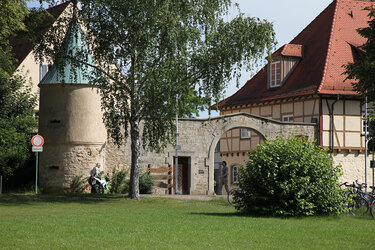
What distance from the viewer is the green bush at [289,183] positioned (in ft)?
53.4

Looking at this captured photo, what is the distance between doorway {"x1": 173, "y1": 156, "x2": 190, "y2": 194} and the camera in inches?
1171

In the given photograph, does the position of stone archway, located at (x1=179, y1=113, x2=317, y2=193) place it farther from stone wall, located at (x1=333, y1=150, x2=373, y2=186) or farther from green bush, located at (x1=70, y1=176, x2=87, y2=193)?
stone wall, located at (x1=333, y1=150, x2=373, y2=186)

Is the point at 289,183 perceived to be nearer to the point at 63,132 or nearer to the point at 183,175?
the point at 63,132

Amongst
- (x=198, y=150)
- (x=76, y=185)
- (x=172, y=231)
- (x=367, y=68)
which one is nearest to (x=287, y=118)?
(x=198, y=150)

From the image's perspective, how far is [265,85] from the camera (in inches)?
1518

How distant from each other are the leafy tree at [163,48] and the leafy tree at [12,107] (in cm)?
201

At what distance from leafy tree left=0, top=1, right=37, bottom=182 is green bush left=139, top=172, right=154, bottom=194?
5.31m

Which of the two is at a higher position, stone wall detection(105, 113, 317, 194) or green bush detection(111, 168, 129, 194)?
stone wall detection(105, 113, 317, 194)

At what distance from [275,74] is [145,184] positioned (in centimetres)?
1378

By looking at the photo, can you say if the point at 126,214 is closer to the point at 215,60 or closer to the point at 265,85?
the point at 215,60

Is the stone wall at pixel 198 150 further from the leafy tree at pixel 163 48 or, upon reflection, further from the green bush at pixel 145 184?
the leafy tree at pixel 163 48

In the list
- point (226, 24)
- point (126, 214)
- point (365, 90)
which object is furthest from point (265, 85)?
point (126, 214)

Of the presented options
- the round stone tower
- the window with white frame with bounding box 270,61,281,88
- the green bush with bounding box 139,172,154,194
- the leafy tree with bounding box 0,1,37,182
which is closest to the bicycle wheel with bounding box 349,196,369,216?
the green bush with bounding box 139,172,154,194

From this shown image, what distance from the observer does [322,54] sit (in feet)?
115
